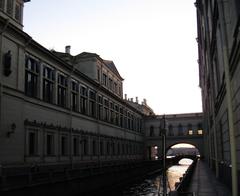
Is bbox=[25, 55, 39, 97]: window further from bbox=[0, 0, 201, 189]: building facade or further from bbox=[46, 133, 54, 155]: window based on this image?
bbox=[46, 133, 54, 155]: window

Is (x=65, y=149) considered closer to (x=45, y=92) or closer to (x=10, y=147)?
(x=45, y=92)

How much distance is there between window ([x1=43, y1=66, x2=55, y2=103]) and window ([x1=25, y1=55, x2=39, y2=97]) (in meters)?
1.41

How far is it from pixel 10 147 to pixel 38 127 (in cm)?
504

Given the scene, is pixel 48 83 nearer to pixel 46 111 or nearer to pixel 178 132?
pixel 46 111

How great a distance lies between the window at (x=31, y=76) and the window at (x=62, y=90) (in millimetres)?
4779

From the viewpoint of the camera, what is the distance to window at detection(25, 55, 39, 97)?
2852 cm

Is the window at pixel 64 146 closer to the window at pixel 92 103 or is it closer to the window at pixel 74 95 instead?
the window at pixel 74 95

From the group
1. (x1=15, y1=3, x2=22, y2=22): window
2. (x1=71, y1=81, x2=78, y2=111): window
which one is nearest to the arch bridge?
(x1=71, y1=81, x2=78, y2=111): window

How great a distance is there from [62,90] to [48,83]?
3284 mm

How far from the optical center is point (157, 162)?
71375 mm

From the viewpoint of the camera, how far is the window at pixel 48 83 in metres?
31.6

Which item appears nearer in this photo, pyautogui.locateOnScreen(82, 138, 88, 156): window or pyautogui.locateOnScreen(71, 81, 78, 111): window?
pyautogui.locateOnScreen(71, 81, 78, 111): window

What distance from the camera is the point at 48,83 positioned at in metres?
32.6

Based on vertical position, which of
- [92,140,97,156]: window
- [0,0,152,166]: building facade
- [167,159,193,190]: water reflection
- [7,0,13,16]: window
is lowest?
[167,159,193,190]: water reflection
